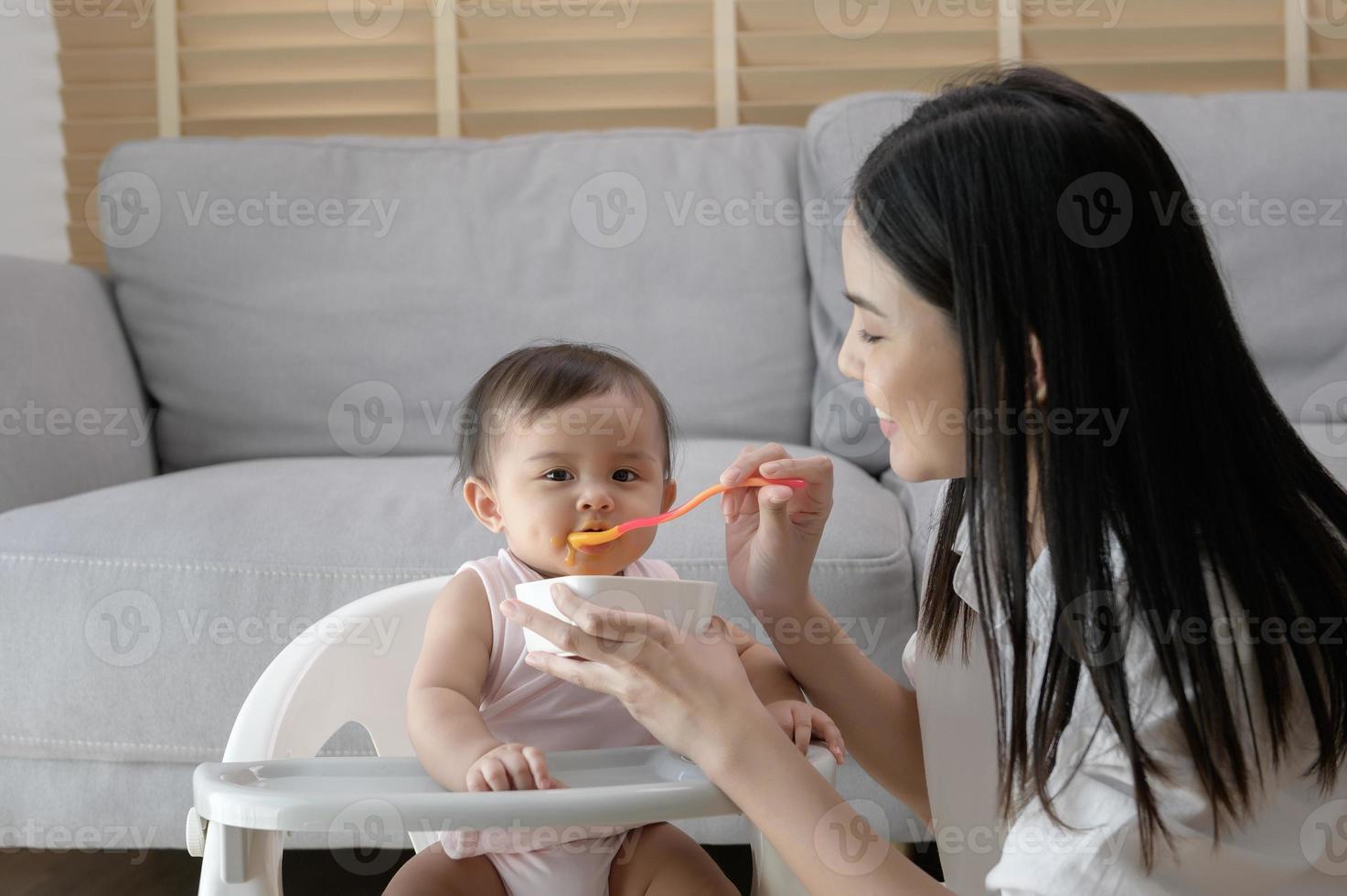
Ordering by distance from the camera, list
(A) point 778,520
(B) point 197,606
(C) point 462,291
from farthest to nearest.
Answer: (C) point 462,291 < (B) point 197,606 < (A) point 778,520

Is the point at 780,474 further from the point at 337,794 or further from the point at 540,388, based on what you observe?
the point at 337,794

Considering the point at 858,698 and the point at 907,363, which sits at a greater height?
the point at 907,363

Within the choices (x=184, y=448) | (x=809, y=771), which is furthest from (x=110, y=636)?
(x=809, y=771)

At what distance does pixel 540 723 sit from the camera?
973mm

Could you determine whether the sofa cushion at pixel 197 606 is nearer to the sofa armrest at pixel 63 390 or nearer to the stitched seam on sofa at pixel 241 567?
the stitched seam on sofa at pixel 241 567

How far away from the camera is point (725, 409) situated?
6.19ft

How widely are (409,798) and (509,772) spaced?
4.7 inches

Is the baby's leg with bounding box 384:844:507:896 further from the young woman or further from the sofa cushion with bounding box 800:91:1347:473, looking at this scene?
the sofa cushion with bounding box 800:91:1347:473

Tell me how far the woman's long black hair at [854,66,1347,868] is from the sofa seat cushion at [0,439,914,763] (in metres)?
0.55

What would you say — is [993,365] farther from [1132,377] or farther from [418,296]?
[418,296]

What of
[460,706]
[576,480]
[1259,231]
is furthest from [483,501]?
[1259,231]

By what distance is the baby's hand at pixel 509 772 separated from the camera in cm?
72

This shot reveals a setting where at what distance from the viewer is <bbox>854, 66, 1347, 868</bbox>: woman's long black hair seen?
717 mm

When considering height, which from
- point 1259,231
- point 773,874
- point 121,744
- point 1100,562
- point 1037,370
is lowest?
point 121,744
